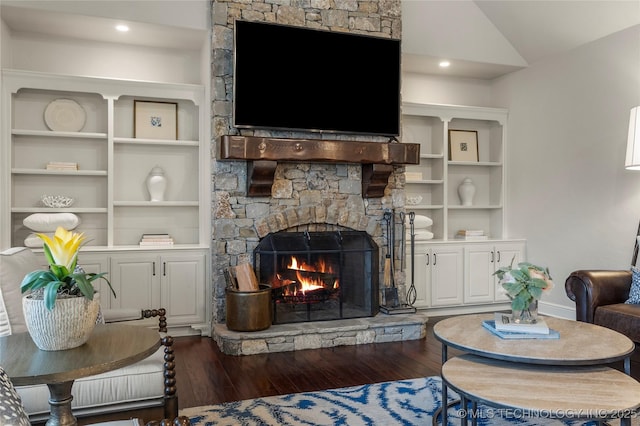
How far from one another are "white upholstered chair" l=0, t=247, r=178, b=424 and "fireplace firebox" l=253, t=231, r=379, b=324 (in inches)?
77.4

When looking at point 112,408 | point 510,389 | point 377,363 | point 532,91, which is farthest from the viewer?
point 532,91

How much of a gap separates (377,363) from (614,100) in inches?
133

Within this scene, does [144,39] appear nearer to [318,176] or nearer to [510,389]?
[318,176]

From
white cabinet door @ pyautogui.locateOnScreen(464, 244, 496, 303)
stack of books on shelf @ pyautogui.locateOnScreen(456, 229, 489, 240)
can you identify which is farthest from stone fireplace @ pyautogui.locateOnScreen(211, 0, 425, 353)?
stack of books on shelf @ pyautogui.locateOnScreen(456, 229, 489, 240)

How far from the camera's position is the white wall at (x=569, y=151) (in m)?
4.64

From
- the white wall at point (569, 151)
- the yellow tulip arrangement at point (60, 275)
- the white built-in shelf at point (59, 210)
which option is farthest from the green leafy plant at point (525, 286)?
the white built-in shelf at point (59, 210)

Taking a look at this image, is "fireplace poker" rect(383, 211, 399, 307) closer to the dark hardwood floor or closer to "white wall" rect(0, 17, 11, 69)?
the dark hardwood floor

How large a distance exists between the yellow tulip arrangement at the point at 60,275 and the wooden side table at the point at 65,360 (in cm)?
19

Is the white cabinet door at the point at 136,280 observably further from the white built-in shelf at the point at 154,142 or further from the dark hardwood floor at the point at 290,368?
the white built-in shelf at the point at 154,142

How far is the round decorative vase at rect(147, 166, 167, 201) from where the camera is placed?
189 inches

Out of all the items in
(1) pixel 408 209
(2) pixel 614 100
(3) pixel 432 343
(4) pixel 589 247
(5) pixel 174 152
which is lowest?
(3) pixel 432 343

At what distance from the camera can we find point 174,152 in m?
5.05

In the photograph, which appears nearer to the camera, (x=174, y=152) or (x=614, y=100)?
(x=614, y=100)

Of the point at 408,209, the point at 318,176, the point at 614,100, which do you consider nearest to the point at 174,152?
the point at 318,176
